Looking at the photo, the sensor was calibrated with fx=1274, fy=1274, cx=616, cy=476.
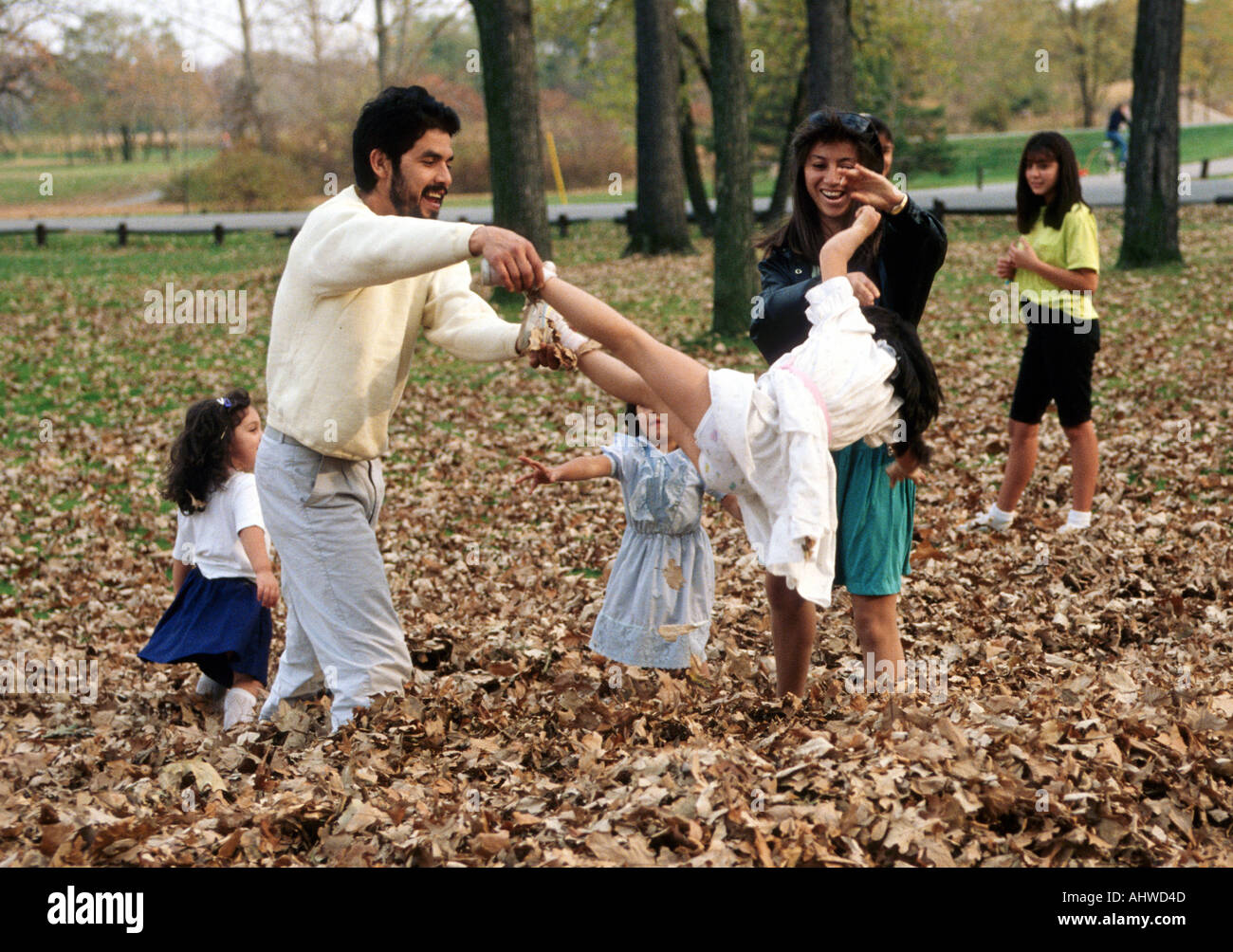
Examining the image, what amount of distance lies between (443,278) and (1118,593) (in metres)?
3.91

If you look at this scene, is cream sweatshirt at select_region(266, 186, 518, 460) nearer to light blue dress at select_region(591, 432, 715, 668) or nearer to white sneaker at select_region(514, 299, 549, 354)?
white sneaker at select_region(514, 299, 549, 354)

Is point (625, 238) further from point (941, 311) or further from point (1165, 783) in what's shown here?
point (1165, 783)

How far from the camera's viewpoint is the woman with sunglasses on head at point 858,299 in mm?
4465

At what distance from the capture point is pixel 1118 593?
21.7ft

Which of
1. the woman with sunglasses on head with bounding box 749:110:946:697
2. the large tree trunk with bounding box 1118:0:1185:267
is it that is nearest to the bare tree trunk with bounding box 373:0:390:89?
the large tree trunk with bounding box 1118:0:1185:267

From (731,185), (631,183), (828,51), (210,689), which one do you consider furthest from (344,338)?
(631,183)

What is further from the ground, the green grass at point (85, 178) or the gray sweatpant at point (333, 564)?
the green grass at point (85, 178)

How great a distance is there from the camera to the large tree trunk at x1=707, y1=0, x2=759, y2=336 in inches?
564

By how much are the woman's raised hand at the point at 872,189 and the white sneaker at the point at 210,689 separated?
146 inches

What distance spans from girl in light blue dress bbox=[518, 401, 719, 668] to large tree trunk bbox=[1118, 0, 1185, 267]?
14666 millimetres

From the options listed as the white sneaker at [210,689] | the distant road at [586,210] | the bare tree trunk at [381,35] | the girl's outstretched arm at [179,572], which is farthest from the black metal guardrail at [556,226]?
the white sneaker at [210,689]

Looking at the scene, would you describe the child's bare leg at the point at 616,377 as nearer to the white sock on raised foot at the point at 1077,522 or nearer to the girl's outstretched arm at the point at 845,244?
the girl's outstretched arm at the point at 845,244

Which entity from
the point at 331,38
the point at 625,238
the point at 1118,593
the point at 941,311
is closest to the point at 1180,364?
the point at 941,311

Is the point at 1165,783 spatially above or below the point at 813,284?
below
